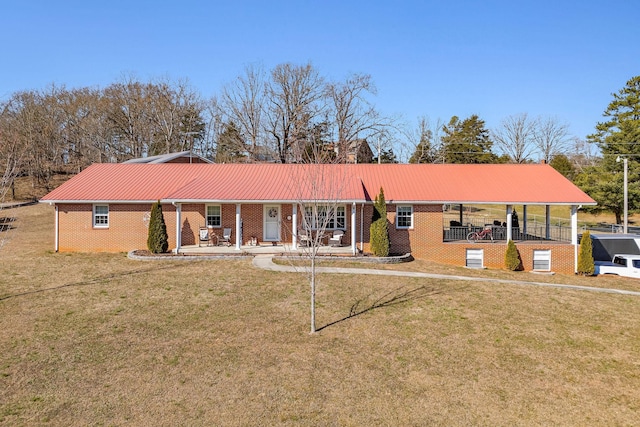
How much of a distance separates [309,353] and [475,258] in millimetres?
14447

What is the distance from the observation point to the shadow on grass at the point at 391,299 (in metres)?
11.9

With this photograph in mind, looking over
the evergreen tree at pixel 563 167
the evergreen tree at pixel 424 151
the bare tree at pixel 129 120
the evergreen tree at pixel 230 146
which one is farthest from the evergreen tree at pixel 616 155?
the bare tree at pixel 129 120

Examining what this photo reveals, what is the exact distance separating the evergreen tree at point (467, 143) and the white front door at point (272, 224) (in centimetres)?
3701

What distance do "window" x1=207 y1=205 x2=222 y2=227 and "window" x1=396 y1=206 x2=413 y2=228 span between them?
9516 millimetres

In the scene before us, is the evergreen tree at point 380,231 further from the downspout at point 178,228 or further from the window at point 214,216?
the downspout at point 178,228

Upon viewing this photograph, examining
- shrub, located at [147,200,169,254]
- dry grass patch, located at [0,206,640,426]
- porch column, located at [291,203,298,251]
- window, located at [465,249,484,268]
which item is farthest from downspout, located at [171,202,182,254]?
window, located at [465,249,484,268]

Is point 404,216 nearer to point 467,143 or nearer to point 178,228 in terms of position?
point 178,228

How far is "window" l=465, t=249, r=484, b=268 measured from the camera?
20986mm

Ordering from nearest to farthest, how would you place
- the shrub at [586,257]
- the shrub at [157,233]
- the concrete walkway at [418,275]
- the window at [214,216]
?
the concrete walkway at [418,275]
the shrub at [157,233]
the shrub at [586,257]
the window at [214,216]

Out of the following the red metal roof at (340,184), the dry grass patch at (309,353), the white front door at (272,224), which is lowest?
the dry grass patch at (309,353)

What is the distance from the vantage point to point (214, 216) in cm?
2169

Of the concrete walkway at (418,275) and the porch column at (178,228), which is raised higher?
the porch column at (178,228)

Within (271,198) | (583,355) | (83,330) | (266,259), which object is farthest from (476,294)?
(83,330)

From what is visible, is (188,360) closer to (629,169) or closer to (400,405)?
(400,405)
